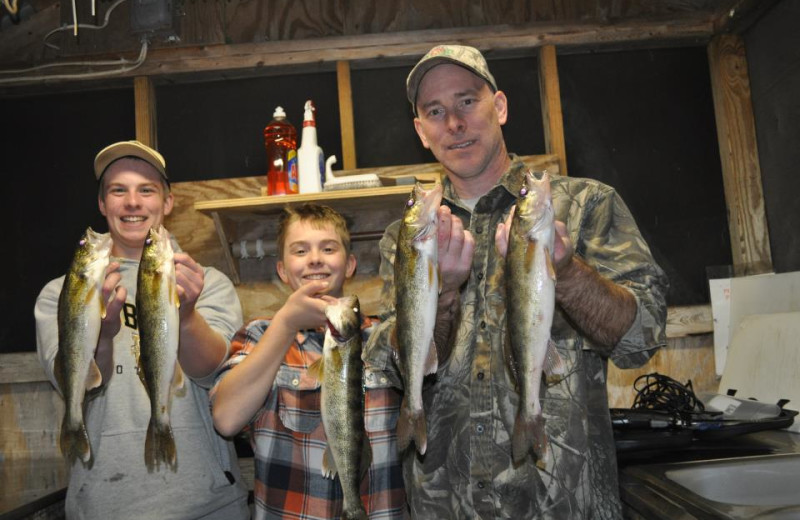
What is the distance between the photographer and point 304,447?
2.70 m

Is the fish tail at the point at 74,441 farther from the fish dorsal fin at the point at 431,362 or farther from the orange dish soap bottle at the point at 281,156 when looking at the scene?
the orange dish soap bottle at the point at 281,156

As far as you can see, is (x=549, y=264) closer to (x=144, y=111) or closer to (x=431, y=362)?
(x=431, y=362)

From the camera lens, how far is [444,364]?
2291 millimetres

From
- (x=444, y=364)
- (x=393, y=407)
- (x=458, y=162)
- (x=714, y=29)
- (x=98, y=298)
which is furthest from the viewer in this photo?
(x=714, y=29)

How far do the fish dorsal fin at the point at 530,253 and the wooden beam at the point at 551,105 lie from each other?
287 cm

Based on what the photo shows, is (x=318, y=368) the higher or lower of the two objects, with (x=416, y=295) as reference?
lower

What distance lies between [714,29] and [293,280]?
335cm

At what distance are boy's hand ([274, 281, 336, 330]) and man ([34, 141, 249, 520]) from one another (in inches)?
14.6

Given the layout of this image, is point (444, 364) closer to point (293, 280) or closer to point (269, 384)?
point (269, 384)

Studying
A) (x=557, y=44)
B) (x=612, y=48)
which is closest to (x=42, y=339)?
(x=557, y=44)

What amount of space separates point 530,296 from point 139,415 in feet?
6.31

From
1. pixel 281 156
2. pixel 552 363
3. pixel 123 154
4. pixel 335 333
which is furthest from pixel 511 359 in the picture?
pixel 281 156

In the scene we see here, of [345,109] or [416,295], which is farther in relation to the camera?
[345,109]

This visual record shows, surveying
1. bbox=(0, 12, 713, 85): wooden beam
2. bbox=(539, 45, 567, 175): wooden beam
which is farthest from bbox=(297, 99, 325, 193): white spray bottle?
bbox=(539, 45, 567, 175): wooden beam
